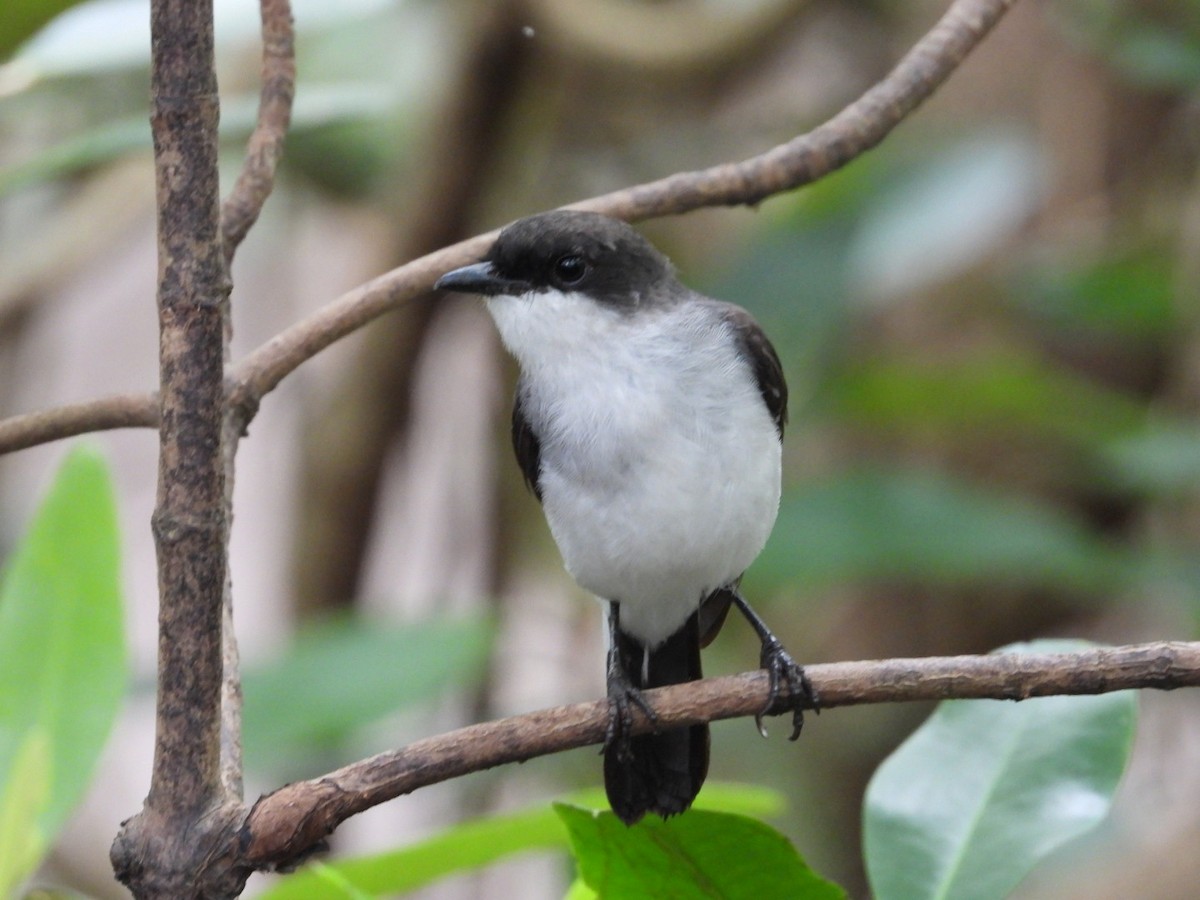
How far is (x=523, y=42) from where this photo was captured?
4.73 metres

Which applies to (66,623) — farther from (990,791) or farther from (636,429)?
(990,791)

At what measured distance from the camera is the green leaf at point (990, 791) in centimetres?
185

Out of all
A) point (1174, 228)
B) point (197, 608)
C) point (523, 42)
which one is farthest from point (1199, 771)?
point (197, 608)

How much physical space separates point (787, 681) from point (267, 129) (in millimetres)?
1002

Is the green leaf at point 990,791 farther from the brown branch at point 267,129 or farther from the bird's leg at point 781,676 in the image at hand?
the brown branch at point 267,129

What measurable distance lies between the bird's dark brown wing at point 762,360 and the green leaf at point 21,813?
1.31m

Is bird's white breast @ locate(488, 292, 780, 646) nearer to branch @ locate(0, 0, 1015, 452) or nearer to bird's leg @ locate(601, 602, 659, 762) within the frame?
bird's leg @ locate(601, 602, 659, 762)

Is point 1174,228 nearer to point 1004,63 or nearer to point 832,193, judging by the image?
point 1004,63

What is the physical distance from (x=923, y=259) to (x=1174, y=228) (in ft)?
2.94

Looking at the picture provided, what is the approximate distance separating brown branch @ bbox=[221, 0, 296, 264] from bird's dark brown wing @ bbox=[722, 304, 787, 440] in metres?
0.90

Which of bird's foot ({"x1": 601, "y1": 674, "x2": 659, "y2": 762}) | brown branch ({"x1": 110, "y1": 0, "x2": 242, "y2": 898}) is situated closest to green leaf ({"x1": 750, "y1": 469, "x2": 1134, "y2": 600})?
bird's foot ({"x1": 601, "y1": 674, "x2": 659, "y2": 762})

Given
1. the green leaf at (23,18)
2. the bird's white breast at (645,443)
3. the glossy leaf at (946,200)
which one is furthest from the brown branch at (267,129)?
the glossy leaf at (946,200)

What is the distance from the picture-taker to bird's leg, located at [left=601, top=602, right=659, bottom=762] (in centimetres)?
191

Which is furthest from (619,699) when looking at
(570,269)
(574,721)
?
(570,269)
